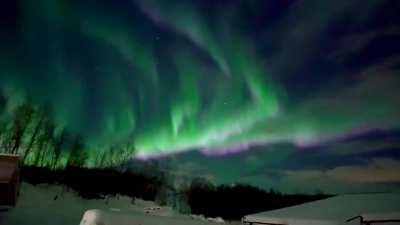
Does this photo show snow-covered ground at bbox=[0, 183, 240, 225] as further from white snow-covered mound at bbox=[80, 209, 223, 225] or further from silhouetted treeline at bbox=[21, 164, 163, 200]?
white snow-covered mound at bbox=[80, 209, 223, 225]

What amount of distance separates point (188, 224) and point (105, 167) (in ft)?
154

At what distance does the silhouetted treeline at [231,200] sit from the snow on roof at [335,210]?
32.7 metres

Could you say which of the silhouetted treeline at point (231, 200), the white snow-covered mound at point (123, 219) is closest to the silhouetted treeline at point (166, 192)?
the silhouetted treeline at point (231, 200)

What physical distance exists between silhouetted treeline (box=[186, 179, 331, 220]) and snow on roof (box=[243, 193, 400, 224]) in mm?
32688

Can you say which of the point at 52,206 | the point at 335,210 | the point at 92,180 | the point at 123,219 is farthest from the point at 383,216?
the point at 92,180

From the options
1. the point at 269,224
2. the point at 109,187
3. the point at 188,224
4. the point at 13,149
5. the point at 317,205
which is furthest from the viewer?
the point at 109,187

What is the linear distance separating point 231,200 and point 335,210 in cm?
4097

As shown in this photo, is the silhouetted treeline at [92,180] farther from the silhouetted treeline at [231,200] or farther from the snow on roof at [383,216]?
the snow on roof at [383,216]

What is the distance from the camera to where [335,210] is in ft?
68.3

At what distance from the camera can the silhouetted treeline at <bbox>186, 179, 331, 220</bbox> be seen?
57638 millimetres

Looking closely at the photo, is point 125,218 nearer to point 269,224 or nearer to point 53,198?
point 269,224

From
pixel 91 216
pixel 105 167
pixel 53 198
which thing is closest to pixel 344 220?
pixel 91 216

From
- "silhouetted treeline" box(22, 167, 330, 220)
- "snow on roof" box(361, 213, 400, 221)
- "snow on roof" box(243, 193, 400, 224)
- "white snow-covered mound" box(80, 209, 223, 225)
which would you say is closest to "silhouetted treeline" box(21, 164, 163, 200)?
"silhouetted treeline" box(22, 167, 330, 220)

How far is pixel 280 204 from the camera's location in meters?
53.7
